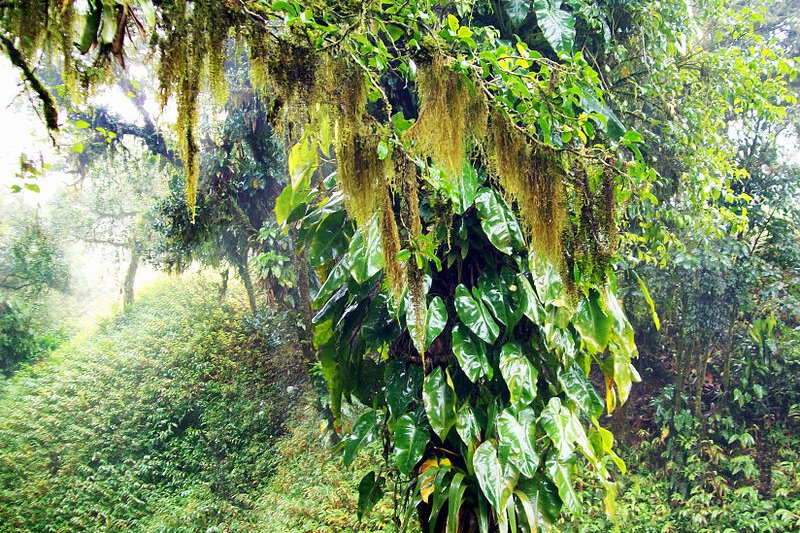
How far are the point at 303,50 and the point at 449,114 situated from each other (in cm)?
44

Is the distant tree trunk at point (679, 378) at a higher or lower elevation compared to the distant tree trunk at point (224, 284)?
lower

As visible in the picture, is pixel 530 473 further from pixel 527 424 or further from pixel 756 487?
pixel 756 487

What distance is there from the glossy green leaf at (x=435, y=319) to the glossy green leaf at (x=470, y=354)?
83 millimetres

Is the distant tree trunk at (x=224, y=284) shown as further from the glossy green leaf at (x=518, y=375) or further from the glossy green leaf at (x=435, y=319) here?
the glossy green leaf at (x=518, y=375)

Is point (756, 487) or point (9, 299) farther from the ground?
Result: point (9, 299)

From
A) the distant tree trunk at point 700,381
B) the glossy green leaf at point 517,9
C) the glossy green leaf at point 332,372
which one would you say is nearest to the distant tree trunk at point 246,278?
the glossy green leaf at point 332,372

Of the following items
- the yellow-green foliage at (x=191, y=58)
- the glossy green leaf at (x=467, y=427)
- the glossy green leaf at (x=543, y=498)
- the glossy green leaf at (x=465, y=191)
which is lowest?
the glossy green leaf at (x=543, y=498)

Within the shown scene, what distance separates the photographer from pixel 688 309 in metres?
4.65

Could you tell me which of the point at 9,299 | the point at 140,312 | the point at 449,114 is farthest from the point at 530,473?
the point at 9,299

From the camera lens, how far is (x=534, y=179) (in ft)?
5.15

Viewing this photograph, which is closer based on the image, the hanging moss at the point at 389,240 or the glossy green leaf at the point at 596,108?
the hanging moss at the point at 389,240

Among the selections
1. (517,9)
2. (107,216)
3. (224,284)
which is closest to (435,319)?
(517,9)

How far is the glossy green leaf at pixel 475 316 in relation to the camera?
6.21 feet

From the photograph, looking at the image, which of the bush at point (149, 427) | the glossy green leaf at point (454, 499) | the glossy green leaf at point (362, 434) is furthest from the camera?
the bush at point (149, 427)
